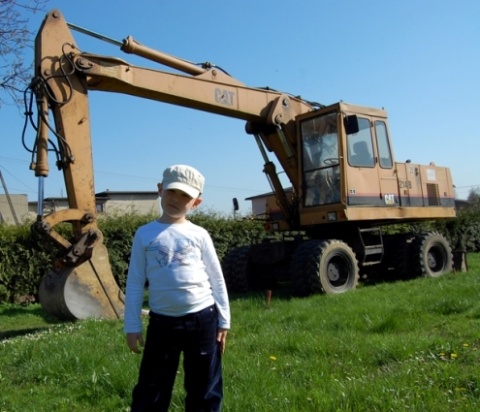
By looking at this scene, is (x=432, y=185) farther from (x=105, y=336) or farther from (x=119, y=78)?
(x=105, y=336)

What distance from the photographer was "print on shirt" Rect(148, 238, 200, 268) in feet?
10.6

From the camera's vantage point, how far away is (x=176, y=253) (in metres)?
3.24

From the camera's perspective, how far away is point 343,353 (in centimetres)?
496

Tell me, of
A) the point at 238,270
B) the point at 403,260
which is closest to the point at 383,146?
the point at 403,260

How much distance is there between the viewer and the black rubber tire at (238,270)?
11016 millimetres

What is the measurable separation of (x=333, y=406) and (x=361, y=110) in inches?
316

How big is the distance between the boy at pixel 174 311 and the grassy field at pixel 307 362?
66 cm

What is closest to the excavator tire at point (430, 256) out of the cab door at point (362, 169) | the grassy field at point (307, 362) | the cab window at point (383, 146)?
the cab door at point (362, 169)

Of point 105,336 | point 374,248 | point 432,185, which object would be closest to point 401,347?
point 105,336

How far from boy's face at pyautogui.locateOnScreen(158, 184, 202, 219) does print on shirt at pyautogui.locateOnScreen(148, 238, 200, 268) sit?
18cm

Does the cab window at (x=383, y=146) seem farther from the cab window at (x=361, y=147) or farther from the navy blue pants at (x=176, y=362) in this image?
the navy blue pants at (x=176, y=362)

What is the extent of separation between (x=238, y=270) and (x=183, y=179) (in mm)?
7897

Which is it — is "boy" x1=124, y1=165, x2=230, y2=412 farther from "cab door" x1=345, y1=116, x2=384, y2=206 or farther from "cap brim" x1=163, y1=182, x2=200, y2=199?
"cab door" x1=345, y1=116, x2=384, y2=206

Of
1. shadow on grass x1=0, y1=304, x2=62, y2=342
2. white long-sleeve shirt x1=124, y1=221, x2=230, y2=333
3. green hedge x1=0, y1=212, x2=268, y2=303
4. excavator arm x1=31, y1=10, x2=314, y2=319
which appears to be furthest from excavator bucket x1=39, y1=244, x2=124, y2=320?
white long-sleeve shirt x1=124, y1=221, x2=230, y2=333
